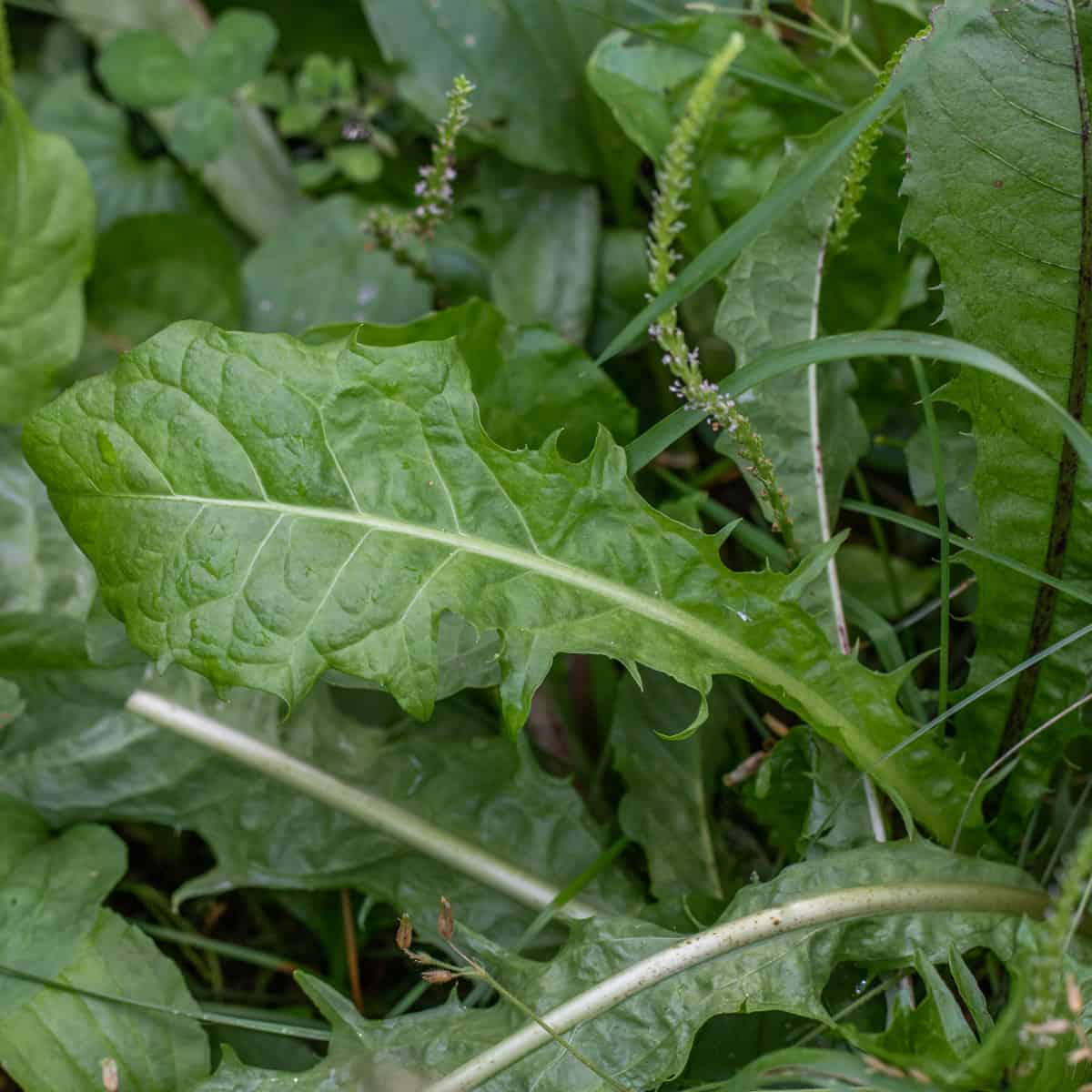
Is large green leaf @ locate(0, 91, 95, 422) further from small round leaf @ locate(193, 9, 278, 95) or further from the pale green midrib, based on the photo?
the pale green midrib

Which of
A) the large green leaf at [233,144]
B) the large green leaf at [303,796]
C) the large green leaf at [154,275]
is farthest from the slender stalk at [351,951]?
the large green leaf at [233,144]

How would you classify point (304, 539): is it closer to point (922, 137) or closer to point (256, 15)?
point (922, 137)

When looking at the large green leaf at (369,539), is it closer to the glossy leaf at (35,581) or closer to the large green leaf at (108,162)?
the glossy leaf at (35,581)

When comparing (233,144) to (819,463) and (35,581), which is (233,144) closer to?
(35,581)

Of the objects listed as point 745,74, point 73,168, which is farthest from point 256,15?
point 745,74

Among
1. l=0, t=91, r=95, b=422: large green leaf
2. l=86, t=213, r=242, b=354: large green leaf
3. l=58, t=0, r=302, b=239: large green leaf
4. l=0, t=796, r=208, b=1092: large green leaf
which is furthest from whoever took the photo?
l=58, t=0, r=302, b=239: large green leaf

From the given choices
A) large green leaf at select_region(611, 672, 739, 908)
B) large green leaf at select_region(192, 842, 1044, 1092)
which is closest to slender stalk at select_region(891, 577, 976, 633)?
large green leaf at select_region(611, 672, 739, 908)
